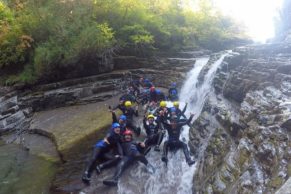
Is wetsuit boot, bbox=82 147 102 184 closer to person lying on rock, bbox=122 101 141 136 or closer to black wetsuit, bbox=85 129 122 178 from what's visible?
black wetsuit, bbox=85 129 122 178

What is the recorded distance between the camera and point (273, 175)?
6.37 meters

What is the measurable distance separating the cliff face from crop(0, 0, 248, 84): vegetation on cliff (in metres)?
9.64

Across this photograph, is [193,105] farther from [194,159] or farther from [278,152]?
[278,152]

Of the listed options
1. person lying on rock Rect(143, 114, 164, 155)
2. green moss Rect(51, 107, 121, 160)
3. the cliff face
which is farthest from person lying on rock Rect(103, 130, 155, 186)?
green moss Rect(51, 107, 121, 160)

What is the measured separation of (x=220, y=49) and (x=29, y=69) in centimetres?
1636

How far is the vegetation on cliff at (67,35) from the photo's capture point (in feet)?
65.2

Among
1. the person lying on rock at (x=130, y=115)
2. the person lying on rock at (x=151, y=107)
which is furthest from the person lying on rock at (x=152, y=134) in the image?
the person lying on rock at (x=151, y=107)

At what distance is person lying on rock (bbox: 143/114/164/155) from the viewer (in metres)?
11.5

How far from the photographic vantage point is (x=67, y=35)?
20.3 m

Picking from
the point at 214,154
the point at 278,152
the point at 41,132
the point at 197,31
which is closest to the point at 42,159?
the point at 41,132

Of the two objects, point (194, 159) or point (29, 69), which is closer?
point (194, 159)

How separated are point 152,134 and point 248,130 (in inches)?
163

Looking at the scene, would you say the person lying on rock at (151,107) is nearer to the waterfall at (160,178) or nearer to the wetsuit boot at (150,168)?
the waterfall at (160,178)

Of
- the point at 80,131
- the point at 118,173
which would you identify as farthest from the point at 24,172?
the point at 118,173
